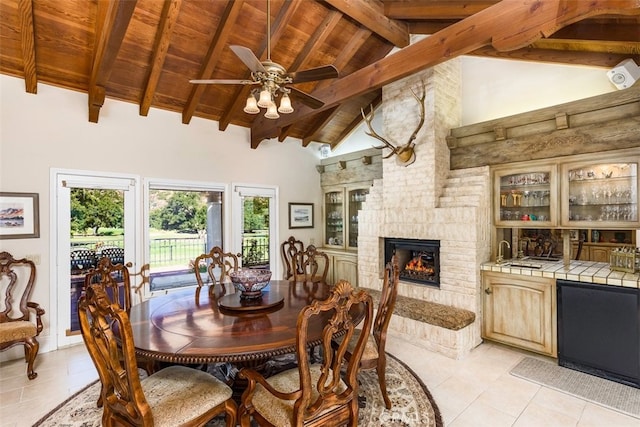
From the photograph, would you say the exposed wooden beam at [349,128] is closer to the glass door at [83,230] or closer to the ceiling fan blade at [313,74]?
the ceiling fan blade at [313,74]

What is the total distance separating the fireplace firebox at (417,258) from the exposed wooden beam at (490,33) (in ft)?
6.77

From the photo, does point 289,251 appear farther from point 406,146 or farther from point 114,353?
point 114,353

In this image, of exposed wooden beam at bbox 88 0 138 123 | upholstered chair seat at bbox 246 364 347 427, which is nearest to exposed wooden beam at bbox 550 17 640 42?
upholstered chair seat at bbox 246 364 347 427

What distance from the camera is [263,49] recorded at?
3.88m

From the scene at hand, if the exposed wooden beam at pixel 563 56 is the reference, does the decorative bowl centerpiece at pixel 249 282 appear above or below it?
below

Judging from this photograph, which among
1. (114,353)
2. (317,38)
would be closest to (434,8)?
(317,38)

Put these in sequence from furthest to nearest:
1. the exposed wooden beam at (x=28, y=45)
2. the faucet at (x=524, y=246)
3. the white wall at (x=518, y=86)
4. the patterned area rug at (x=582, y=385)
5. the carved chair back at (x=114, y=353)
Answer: the faucet at (x=524, y=246) → the white wall at (x=518, y=86) → the exposed wooden beam at (x=28, y=45) → the patterned area rug at (x=582, y=385) → the carved chair back at (x=114, y=353)

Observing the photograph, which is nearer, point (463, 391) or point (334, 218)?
point (463, 391)

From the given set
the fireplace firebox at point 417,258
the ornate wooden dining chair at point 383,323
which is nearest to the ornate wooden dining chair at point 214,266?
the ornate wooden dining chair at point 383,323

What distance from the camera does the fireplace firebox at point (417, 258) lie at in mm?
4094

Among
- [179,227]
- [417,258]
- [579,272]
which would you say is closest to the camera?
[579,272]

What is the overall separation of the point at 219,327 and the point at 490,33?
2.99 metres

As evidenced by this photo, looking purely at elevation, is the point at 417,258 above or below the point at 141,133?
below

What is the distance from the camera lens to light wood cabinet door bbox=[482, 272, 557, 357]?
3256 mm
